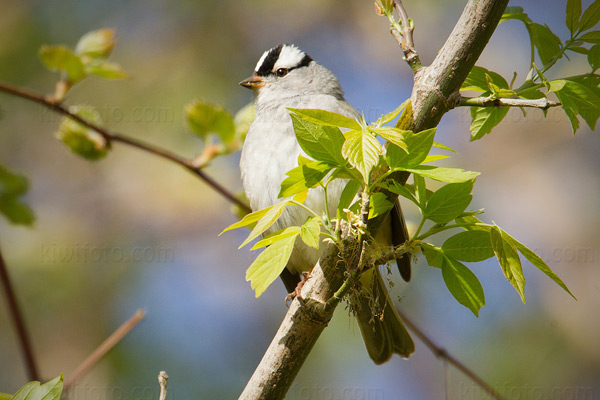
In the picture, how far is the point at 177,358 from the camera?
574cm

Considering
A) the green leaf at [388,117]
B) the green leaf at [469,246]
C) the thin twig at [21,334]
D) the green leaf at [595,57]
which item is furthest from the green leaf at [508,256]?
the thin twig at [21,334]

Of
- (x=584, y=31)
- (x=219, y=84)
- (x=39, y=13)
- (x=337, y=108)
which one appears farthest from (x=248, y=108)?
(x=39, y=13)

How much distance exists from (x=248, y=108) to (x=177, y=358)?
361 centimetres

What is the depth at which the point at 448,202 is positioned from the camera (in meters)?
1.51

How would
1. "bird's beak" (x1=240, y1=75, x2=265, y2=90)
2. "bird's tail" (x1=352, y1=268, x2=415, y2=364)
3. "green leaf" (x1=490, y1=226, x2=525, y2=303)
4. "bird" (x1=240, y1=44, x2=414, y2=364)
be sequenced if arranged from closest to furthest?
"green leaf" (x1=490, y1=226, x2=525, y2=303) < "bird" (x1=240, y1=44, x2=414, y2=364) < "bird's tail" (x1=352, y1=268, x2=415, y2=364) < "bird's beak" (x1=240, y1=75, x2=265, y2=90)

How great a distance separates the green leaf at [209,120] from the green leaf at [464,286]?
1.32 meters

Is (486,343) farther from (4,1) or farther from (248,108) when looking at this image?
(4,1)

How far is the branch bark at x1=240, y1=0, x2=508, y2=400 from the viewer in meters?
1.56

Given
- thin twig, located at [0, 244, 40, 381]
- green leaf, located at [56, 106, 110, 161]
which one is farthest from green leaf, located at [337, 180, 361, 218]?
green leaf, located at [56, 106, 110, 161]

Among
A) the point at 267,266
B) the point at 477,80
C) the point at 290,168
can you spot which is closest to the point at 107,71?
the point at 290,168

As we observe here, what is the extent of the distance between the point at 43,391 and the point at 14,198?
3.89ft

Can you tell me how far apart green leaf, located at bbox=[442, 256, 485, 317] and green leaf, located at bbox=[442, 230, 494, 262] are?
0.02 metres

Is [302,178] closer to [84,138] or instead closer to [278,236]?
[278,236]

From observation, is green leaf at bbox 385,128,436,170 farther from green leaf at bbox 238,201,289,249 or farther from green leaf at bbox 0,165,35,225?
green leaf at bbox 0,165,35,225
